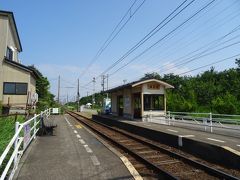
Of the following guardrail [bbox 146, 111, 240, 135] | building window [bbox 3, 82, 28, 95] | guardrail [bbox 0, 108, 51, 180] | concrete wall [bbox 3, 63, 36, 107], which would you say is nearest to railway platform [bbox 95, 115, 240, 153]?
guardrail [bbox 146, 111, 240, 135]

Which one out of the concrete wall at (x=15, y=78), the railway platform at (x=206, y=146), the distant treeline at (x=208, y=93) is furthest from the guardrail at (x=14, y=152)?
the distant treeline at (x=208, y=93)

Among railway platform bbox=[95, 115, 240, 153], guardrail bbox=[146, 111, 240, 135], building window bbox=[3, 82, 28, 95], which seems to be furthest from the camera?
building window bbox=[3, 82, 28, 95]

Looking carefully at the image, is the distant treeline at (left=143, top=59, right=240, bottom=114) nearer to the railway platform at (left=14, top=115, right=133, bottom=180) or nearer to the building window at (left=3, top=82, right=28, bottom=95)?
the building window at (left=3, top=82, right=28, bottom=95)

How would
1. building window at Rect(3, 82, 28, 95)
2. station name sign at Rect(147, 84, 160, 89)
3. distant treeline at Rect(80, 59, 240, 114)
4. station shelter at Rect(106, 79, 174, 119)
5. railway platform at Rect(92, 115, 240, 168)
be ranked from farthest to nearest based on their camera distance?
1. distant treeline at Rect(80, 59, 240, 114)
2. building window at Rect(3, 82, 28, 95)
3. station name sign at Rect(147, 84, 160, 89)
4. station shelter at Rect(106, 79, 174, 119)
5. railway platform at Rect(92, 115, 240, 168)

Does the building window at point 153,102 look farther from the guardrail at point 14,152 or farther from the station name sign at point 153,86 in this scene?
the guardrail at point 14,152

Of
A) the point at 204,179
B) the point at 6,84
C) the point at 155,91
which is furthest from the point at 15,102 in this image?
the point at 204,179

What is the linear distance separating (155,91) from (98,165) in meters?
17.3

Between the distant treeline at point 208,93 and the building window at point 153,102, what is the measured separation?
1145cm

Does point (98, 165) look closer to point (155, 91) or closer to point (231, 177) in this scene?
point (231, 177)

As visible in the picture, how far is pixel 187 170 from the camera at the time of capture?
27.9ft

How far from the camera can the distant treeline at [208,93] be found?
3488cm

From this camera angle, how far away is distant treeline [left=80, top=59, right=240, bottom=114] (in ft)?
A: 114

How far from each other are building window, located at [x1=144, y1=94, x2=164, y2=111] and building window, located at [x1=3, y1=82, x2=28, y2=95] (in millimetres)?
11623

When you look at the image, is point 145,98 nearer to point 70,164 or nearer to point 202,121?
point 202,121
